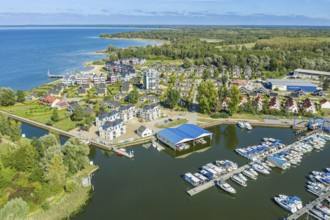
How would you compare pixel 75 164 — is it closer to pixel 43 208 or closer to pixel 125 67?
pixel 43 208

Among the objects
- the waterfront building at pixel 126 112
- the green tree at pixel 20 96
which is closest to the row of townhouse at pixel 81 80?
the green tree at pixel 20 96

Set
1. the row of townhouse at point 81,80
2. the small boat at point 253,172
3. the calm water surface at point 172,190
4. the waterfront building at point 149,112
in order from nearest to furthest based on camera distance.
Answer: the calm water surface at point 172,190
the small boat at point 253,172
the waterfront building at point 149,112
the row of townhouse at point 81,80

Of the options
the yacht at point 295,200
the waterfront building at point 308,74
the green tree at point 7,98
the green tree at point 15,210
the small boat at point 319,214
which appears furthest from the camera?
the waterfront building at point 308,74

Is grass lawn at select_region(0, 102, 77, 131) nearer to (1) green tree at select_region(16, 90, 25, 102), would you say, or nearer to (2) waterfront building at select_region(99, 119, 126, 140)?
(1) green tree at select_region(16, 90, 25, 102)

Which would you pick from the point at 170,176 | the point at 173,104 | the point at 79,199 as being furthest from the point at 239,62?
the point at 79,199

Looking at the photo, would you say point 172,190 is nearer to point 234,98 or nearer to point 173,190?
point 173,190

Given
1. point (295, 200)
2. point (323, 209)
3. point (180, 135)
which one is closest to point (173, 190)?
point (180, 135)

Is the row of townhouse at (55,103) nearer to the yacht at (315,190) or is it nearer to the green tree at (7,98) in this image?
the green tree at (7,98)
